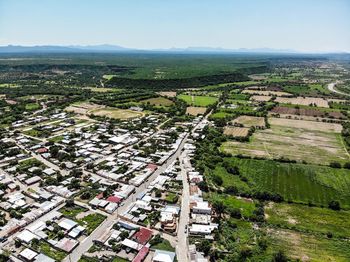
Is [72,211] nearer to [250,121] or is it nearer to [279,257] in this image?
[279,257]

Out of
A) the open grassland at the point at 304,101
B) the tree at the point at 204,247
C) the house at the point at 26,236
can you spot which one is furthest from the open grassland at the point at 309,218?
the open grassland at the point at 304,101

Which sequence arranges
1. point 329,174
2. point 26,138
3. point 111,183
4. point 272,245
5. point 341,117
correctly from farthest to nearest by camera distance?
point 341,117
point 26,138
point 329,174
point 111,183
point 272,245

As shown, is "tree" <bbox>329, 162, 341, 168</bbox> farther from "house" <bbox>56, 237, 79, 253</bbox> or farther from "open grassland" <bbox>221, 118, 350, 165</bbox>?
"house" <bbox>56, 237, 79, 253</bbox>

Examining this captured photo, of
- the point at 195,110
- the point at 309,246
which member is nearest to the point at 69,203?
A: the point at 309,246

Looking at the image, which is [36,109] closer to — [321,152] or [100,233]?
[100,233]

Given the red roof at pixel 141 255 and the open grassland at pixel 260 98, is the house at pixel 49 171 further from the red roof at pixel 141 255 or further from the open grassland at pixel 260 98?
the open grassland at pixel 260 98

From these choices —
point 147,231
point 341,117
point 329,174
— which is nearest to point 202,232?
point 147,231
